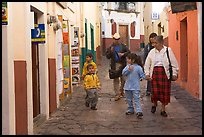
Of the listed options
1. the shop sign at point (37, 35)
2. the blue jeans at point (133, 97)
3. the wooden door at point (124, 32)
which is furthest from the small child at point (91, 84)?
the wooden door at point (124, 32)

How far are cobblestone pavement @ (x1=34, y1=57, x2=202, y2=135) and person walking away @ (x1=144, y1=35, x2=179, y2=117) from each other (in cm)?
49

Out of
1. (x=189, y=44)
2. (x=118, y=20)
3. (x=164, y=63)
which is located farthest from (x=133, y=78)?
(x=118, y=20)

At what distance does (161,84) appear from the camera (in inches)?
360

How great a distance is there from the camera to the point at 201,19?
34.1 ft

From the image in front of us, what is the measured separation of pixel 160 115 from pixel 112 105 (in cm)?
194

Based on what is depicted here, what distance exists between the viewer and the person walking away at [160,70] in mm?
9047

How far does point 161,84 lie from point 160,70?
29cm

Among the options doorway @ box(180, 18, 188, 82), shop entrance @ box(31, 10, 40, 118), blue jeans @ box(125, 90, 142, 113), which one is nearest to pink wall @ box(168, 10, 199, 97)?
doorway @ box(180, 18, 188, 82)

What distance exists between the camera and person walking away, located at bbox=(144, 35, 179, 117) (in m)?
9.05

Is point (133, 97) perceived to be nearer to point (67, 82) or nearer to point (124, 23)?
point (67, 82)

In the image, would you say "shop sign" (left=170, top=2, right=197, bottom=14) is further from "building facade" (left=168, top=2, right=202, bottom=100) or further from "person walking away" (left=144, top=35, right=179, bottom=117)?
"person walking away" (left=144, top=35, right=179, bottom=117)

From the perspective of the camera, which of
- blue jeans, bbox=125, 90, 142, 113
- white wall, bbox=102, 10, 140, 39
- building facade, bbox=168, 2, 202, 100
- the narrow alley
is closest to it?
the narrow alley

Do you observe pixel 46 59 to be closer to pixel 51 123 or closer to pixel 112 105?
pixel 51 123

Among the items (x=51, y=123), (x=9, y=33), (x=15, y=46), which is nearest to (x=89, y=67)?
(x=51, y=123)
